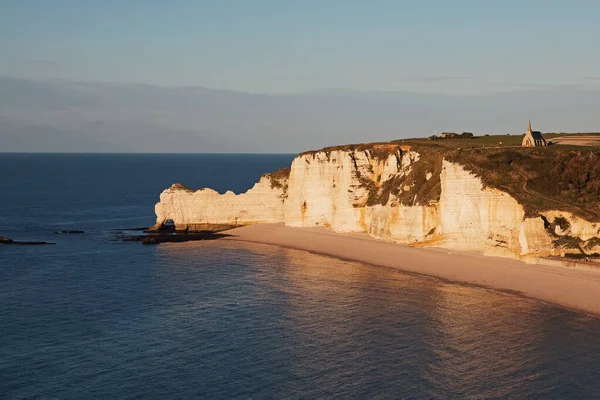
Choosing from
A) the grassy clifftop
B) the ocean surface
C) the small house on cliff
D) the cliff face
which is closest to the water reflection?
the ocean surface

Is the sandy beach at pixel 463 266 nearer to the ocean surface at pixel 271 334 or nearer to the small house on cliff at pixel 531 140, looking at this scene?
the ocean surface at pixel 271 334

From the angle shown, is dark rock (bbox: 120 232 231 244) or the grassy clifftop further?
dark rock (bbox: 120 232 231 244)

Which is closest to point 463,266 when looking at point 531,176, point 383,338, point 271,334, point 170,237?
point 531,176

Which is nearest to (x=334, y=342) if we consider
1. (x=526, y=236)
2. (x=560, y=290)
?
(x=560, y=290)

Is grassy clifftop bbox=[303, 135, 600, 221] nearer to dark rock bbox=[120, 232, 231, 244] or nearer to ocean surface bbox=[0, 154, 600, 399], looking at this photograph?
ocean surface bbox=[0, 154, 600, 399]

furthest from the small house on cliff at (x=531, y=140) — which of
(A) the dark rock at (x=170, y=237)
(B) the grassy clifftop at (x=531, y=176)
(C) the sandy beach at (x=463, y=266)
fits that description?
(A) the dark rock at (x=170, y=237)

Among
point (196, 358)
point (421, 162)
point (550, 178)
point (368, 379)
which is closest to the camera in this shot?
point (368, 379)

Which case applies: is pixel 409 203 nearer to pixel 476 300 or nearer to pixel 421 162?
pixel 421 162
